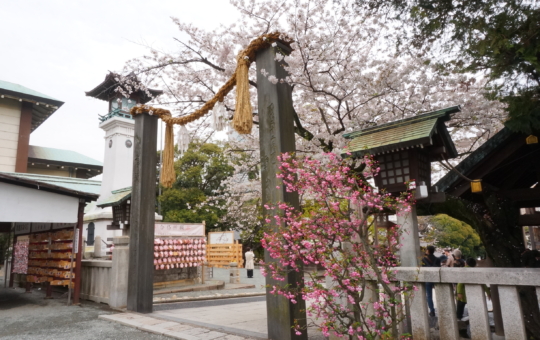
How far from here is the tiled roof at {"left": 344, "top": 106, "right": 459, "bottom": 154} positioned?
13.1 ft

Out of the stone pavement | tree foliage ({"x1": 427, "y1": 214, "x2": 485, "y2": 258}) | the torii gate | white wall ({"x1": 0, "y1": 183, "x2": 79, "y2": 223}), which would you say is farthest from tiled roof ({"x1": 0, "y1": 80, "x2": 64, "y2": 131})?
tree foliage ({"x1": 427, "y1": 214, "x2": 485, "y2": 258})

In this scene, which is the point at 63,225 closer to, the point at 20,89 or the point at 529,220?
the point at 529,220

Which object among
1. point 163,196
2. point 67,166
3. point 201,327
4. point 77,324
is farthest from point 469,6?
point 67,166

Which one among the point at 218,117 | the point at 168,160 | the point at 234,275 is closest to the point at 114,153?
the point at 234,275

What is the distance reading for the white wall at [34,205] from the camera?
26.7 feet

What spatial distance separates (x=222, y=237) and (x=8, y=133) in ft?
52.6

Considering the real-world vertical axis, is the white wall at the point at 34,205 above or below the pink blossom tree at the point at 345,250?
above

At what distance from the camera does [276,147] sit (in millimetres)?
5281

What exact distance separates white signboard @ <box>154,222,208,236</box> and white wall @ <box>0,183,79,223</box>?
3.61 meters

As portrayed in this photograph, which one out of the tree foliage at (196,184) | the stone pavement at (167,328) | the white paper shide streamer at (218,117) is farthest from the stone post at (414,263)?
the tree foliage at (196,184)

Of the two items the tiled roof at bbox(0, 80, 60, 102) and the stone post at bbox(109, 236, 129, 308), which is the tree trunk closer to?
the stone post at bbox(109, 236, 129, 308)

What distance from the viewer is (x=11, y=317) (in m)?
7.52

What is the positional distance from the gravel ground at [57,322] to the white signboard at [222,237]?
953cm

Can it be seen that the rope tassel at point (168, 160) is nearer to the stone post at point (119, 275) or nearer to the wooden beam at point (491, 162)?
the stone post at point (119, 275)
